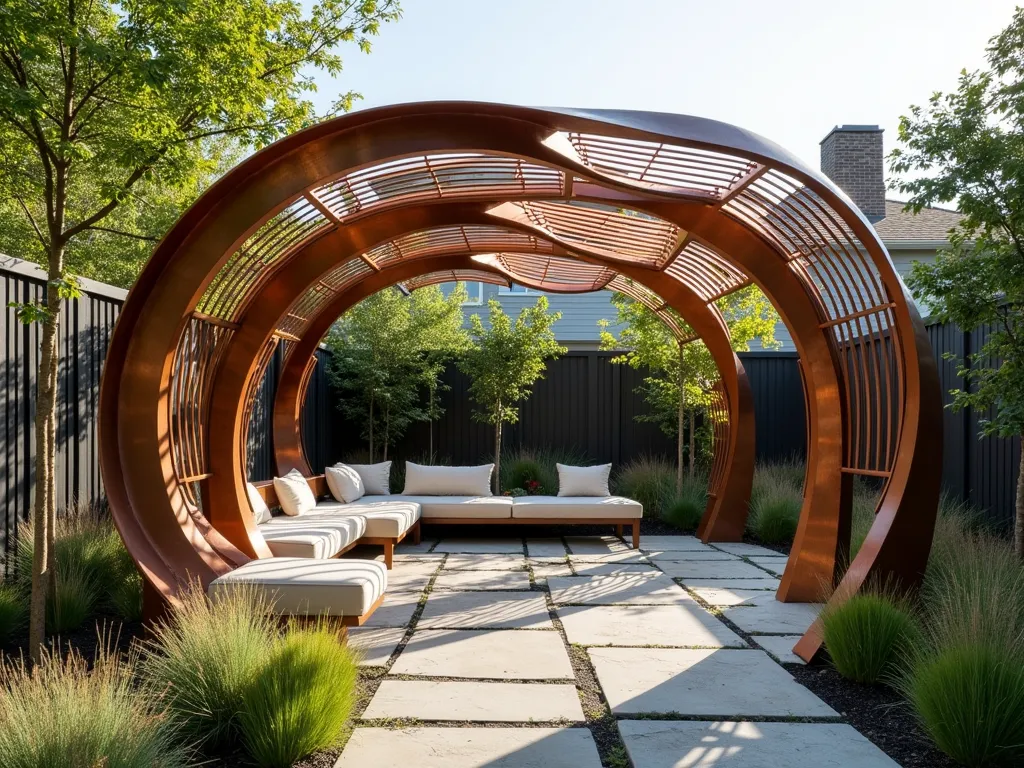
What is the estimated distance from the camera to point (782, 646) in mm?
5445

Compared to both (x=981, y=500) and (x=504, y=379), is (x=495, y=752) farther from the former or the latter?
(x=504, y=379)

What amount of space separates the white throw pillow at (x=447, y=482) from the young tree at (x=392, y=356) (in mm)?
2569

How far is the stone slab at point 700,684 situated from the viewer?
13.8 feet

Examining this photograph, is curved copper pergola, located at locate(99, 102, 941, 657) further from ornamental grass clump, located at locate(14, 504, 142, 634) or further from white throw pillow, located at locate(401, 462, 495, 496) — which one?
white throw pillow, located at locate(401, 462, 495, 496)

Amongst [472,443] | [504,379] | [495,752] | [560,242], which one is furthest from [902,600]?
[472,443]

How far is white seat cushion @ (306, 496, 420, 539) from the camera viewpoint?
841 cm

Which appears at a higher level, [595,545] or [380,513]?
[380,513]

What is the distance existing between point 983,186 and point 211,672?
5649 millimetres

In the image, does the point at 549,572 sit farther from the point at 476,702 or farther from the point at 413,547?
the point at 476,702

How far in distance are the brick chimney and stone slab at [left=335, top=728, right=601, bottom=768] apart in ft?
48.8

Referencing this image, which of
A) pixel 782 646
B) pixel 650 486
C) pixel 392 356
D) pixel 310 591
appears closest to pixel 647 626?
pixel 782 646

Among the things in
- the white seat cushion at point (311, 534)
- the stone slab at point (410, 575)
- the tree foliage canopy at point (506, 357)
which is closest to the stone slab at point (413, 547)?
the stone slab at point (410, 575)

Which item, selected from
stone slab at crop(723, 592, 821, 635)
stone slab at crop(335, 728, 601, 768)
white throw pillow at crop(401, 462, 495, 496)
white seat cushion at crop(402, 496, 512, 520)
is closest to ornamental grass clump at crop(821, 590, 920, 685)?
stone slab at crop(723, 592, 821, 635)

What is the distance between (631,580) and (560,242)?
3.26 metres
